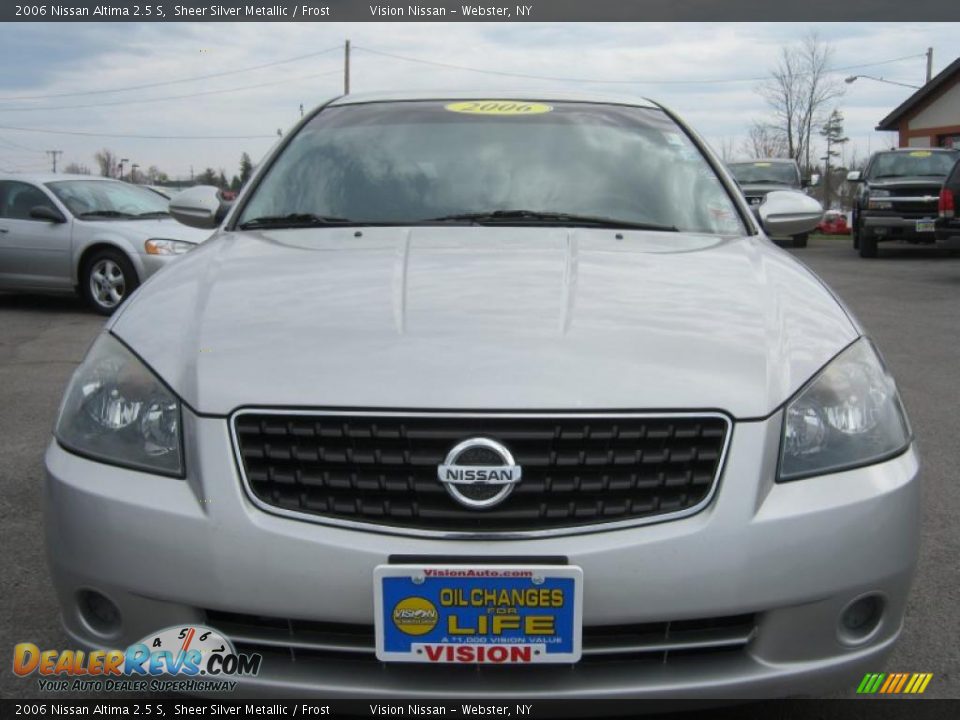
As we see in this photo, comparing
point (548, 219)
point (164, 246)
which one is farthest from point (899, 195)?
point (548, 219)

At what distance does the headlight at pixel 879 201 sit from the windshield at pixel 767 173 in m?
3.23

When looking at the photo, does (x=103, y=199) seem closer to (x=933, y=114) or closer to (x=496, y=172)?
(x=496, y=172)

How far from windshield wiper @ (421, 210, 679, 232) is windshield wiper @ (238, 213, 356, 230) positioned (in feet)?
0.93

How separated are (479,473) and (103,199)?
986 cm

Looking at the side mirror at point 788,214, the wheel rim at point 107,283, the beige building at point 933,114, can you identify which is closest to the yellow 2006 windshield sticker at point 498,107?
the side mirror at point 788,214

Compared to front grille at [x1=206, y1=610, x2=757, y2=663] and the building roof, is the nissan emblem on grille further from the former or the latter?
the building roof

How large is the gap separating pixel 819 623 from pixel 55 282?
9838 millimetres

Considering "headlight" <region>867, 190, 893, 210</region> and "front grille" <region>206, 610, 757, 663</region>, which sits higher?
"headlight" <region>867, 190, 893, 210</region>

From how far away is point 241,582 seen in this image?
192cm

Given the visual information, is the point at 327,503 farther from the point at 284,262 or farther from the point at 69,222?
the point at 69,222

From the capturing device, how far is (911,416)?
5645 millimetres

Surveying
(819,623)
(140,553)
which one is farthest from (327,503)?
(819,623)

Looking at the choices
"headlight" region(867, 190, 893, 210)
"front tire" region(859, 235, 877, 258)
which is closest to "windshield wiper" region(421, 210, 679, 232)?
"headlight" region(867, 190, 893, 210)

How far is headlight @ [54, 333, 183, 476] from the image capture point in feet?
6.89
